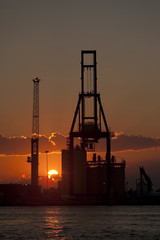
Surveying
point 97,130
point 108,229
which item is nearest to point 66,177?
point 97,130

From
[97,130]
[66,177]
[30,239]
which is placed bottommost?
[30,239]

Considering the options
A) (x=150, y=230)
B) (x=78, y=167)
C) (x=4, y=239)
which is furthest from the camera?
(x=78, y=167)

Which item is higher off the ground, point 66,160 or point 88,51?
point 88,51

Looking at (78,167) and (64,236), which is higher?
(78,167)

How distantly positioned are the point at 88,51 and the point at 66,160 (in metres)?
30.7

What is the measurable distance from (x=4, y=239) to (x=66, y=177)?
299 ft

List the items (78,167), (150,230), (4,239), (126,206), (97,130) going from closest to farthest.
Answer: (4,239) → (150,230) → (97,130) → (78,167) → (126,206)

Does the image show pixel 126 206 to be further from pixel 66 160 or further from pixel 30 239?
pixel 30 239

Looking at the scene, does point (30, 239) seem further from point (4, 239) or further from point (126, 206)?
point (126, 206)

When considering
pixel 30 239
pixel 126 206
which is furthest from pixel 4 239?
pixel 126 206

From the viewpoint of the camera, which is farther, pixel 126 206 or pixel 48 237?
pixel 126 206

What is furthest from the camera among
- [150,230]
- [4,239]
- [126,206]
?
[126,206]

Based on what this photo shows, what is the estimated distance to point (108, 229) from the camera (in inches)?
4016

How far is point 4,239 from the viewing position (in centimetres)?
8744
